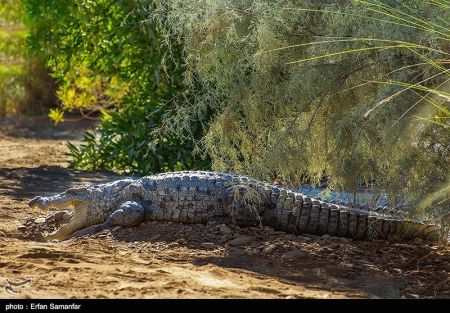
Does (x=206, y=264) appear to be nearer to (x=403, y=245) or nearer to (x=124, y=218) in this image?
(x=124, y=218)

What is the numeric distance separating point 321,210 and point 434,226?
0.76 meters

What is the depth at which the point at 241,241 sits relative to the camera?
6.41 metres

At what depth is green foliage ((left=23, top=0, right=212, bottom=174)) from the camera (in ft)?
33.1

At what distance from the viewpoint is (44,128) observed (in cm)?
1555

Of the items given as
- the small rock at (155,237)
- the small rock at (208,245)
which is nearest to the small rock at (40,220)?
the small rock at (155,237)

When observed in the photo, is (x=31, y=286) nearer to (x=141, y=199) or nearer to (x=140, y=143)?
(x=141, y=199)

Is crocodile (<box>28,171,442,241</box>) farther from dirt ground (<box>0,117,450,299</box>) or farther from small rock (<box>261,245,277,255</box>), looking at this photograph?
small rock (<box>261,245,277,255</box>)

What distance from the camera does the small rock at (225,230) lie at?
21.8 feet

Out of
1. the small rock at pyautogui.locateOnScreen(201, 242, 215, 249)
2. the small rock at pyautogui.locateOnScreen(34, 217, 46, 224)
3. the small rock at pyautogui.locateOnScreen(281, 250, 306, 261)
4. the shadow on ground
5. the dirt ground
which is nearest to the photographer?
the dirt ground

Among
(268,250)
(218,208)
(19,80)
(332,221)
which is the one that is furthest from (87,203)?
(19,80)

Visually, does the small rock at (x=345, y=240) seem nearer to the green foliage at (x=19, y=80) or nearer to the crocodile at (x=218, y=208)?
the crocodile at (x=218, y=208)

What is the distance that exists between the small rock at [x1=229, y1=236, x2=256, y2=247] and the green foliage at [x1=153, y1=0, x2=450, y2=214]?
42cm

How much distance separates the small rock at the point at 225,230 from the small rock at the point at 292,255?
63 cm

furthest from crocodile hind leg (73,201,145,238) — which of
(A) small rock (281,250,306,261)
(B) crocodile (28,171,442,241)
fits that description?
(A) small rock (281,250,306,261)
